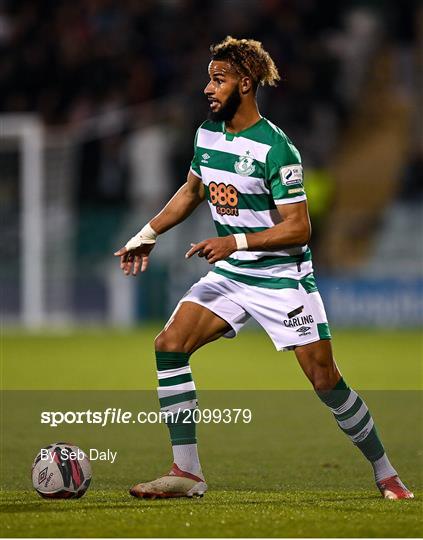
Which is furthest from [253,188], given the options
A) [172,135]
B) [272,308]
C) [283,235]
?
[172,135]

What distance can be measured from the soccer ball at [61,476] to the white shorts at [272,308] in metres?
1.02

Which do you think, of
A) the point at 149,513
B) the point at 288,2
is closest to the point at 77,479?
the point at 149,513

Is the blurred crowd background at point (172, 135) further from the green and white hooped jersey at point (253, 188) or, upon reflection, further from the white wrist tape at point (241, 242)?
the white wrist tape at point (241, 242)

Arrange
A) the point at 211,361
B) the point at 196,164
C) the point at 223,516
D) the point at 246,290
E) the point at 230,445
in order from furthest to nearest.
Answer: the point at 211,361
the point at 230,445
the point at 196,164
the point at 246,290
the point at 223,516

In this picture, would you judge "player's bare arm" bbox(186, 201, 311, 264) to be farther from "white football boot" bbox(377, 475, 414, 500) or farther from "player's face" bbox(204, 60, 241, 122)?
"white football boot" bbox(377, 475, 414, 500)

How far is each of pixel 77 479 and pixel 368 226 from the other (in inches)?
652

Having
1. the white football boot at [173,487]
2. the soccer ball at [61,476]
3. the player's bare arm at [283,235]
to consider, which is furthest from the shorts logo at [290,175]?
the soccer ball at [61,476]

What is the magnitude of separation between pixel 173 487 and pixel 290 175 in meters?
1.65

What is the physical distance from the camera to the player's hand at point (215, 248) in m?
6.13

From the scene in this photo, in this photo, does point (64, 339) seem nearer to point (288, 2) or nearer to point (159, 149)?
point (159, 149)

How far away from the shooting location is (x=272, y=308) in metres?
6.59

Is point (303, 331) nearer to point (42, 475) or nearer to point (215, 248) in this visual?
point (215, 248)

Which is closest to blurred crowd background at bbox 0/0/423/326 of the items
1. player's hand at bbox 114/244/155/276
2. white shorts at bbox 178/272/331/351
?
player's hand at bbox 114/244/155/276

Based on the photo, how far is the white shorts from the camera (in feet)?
21.4
